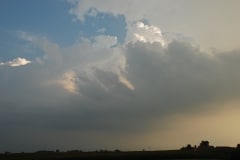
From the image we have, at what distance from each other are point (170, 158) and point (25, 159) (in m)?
51.3

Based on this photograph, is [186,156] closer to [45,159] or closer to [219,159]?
[219,159]

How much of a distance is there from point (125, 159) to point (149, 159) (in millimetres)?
8812

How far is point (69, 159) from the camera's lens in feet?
517

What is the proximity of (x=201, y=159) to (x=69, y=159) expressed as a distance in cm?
4725

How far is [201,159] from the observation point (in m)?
141

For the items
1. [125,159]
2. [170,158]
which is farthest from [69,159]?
[170,158]

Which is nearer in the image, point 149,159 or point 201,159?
point 201,159

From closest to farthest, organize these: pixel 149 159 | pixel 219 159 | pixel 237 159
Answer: pixel 237 159 < pixel 219 159 < pixel 149 159

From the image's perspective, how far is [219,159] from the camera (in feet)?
444

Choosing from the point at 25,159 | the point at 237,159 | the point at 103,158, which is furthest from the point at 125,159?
the point at 237,159

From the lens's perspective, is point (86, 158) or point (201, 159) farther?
point (86, 158)

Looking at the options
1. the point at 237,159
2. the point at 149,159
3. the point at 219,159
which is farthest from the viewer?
the point at 149,159

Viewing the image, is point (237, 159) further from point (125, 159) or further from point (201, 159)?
point (125, 159)

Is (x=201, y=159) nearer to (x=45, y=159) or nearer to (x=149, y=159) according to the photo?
(x=149, y=159)
